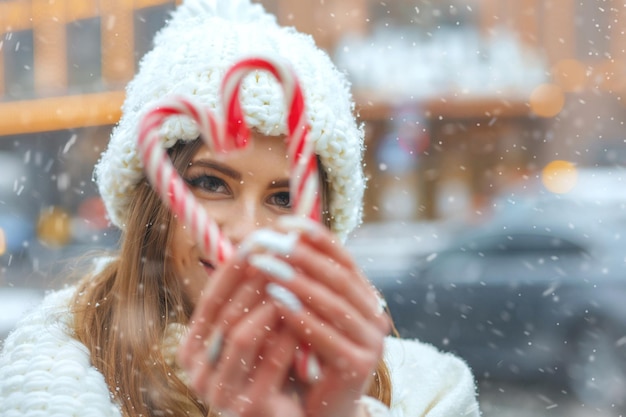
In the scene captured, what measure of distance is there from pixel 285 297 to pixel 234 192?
0.76 meters

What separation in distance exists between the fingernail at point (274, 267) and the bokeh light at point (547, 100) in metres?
16.1

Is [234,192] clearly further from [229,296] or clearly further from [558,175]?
[558,175]

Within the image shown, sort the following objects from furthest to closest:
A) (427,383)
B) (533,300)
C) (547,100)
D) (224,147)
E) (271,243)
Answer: (547,100) < (533,300) < (427,383) < (224,147) < (271,243)

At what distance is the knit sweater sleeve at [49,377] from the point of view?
5.14 ft

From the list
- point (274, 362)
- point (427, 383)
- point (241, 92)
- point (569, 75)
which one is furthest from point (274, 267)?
point (569, 75)

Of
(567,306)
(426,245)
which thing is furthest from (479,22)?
(567,306)

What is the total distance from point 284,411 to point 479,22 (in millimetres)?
16052

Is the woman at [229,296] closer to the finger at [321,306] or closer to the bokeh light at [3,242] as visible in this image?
the finger at [321,306]

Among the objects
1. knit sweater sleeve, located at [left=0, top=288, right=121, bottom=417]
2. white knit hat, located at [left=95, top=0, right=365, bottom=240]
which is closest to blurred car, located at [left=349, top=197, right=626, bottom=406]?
white knit hat, located at [left=95, top=0, right=365, bottom=240]

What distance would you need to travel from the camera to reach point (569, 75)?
16562 millimetres

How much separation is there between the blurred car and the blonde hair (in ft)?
13.7

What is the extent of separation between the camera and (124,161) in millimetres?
2012

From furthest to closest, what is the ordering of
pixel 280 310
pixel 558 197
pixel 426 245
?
pixel 426 245 < pixel 558 197 < pixel 280 310

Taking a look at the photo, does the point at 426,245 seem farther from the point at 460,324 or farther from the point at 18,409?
the point at 18,409
